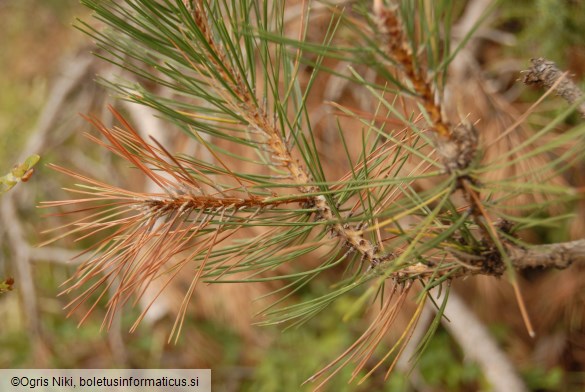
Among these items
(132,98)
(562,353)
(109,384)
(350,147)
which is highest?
(350,147)

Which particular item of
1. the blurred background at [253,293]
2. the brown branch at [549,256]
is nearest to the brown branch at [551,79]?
the brown branch at [549,256]

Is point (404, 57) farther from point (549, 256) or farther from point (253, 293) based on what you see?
point (253, 293)

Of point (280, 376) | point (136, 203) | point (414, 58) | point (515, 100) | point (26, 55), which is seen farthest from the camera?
point (26, 55)

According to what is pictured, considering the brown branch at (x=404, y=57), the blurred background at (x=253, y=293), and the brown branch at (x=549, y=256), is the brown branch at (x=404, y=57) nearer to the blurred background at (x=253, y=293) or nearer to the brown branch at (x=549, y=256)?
the brown branch at (x=549, y=256)

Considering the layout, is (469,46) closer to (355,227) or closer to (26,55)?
(355,227)

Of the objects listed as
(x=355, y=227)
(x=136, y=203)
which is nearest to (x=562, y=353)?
(x=355, y=227)

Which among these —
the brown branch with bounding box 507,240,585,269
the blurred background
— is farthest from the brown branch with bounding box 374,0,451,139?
the blurred background
